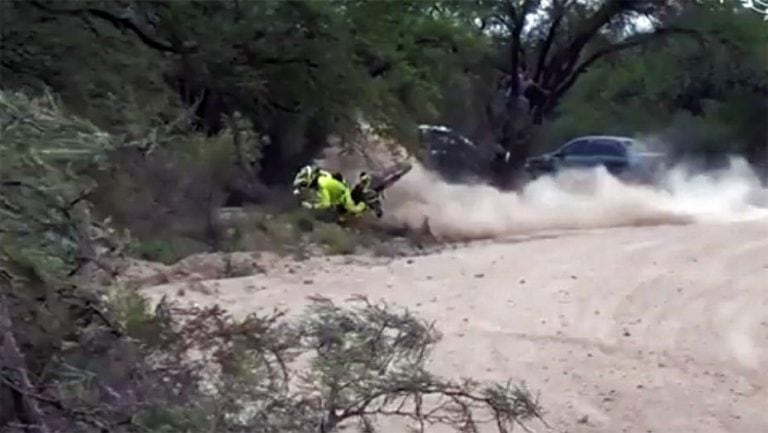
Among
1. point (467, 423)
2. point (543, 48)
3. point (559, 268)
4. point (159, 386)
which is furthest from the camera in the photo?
point (543, 48)

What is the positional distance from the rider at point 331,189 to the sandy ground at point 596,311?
1.75m

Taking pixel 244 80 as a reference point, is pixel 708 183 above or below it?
below

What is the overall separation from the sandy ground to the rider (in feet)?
5.73

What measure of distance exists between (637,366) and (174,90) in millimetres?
5396

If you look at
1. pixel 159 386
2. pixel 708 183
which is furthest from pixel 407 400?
pixel 708 183

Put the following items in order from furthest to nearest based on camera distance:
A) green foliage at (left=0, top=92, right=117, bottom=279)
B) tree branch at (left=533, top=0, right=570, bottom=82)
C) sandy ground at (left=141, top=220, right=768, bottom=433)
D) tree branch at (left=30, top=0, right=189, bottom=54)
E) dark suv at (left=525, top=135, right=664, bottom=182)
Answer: tree branch at (left=533, top=0, right=570, bottom=82)
dark suv at (left=525, top=135, right=664, bottom=182)
sandy ground at (left=141, top=220, right=768, bottom=433)
tree branch at (left=30, top=0, right=189, bottom=54)
green foliage at (left=0, top=92, right=117, bottom=279)

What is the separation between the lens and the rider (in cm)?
2110

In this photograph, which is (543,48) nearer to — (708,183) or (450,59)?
(708,183)

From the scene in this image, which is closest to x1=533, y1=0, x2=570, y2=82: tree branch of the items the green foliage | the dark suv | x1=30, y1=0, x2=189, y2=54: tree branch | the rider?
the dark suv

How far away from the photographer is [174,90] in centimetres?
795

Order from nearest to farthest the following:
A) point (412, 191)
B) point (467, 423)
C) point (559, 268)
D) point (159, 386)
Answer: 1. point (159, 386)
2. point (467, 423)
3. point (559, 268)
4. point (412, 191)

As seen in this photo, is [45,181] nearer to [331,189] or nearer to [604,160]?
[331,189]

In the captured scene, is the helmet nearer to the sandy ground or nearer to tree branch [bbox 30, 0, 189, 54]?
the sandy ground

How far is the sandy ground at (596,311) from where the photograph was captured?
36.3 feet
